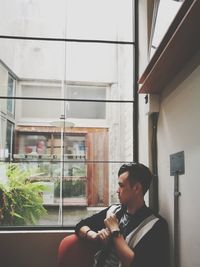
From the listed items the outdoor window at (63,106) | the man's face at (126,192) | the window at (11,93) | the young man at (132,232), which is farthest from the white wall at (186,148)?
the window at (11,93)

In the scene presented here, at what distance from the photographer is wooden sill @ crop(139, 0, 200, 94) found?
133 cm

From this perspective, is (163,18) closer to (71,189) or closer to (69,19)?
(69,19)

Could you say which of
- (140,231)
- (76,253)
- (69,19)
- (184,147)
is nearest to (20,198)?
(76,253)

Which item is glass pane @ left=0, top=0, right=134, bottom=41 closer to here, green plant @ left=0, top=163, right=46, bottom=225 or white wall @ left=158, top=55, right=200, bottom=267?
white wall @ left=158, top=55, right=200, bottom=267

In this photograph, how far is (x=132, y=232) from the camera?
72.5 inches

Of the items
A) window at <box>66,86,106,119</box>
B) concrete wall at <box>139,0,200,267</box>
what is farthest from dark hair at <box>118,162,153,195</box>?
window at <box>66,86,106,119</box>

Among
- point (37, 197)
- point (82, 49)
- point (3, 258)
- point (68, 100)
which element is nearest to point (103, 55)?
point (82, 49)

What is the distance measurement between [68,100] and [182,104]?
4.43ft

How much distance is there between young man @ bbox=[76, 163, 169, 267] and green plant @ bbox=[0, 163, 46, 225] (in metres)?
0.65

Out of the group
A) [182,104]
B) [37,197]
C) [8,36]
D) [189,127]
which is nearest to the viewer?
[189,127]

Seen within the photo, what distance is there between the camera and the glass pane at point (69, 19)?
2.93 meters

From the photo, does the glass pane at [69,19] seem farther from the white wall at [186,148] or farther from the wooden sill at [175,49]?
the white wall at [186,148]

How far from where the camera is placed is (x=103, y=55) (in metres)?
2.97

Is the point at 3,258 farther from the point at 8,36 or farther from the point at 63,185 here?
the point at 8,36
